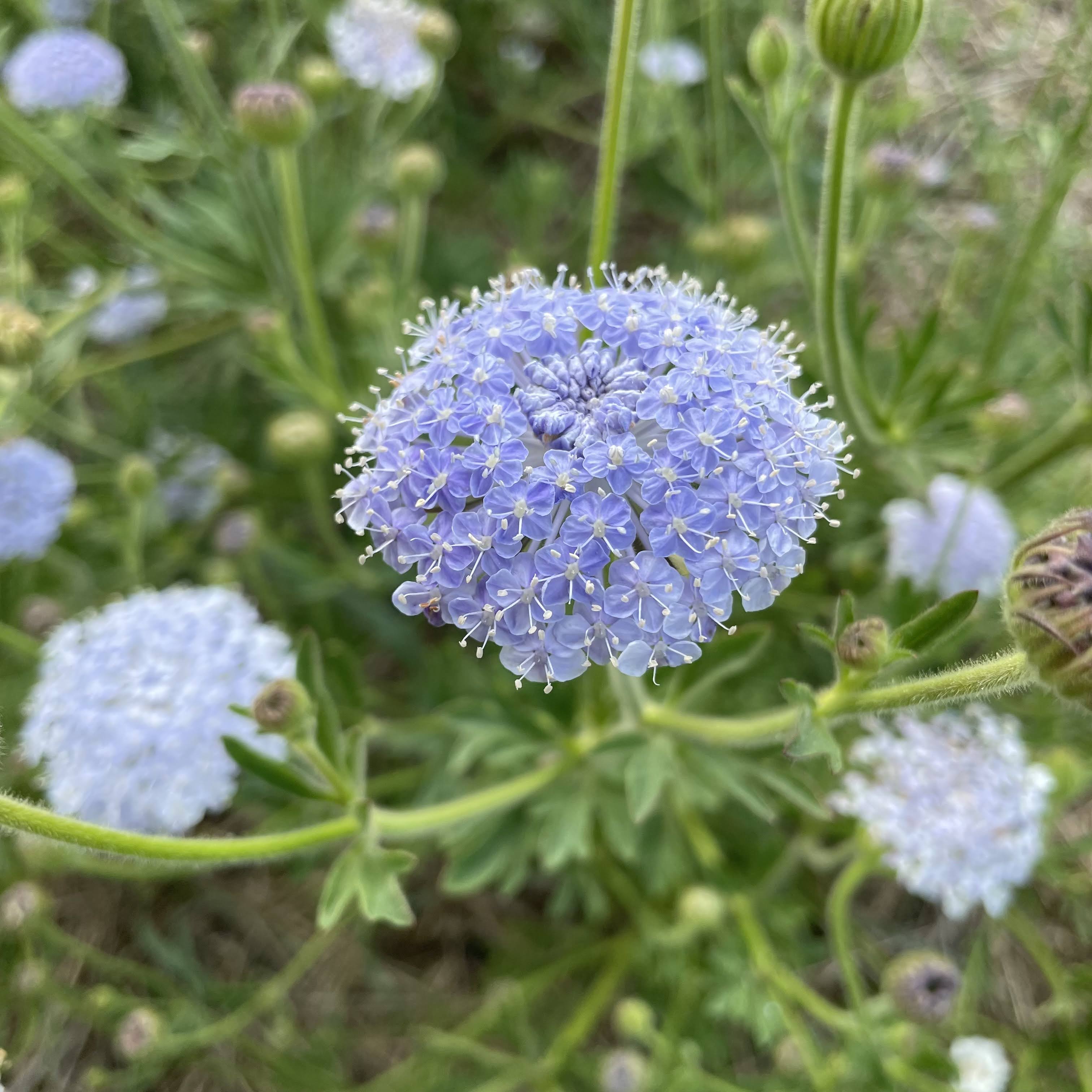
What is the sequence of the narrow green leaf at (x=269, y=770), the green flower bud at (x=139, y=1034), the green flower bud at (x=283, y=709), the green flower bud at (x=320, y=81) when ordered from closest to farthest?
the green flower bud at (x=283, y=709), the narrow green leaf at (x=269, y=770), the green flower bud at (x=139, y=1034), the green flower bud at (x=320, y=81)

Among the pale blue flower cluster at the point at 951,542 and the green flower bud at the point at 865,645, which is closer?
the green flower bud at the point at 865,645

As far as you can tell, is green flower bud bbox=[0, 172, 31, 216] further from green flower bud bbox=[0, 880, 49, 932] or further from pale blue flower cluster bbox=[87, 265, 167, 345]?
green flower bud bbox=[0, 880, 49, 932]

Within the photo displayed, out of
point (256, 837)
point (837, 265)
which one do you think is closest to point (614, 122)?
point (837, 265)

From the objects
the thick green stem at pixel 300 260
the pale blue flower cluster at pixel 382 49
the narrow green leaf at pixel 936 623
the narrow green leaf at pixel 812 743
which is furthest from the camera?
the pale blue flower cluster at pixel 382 49

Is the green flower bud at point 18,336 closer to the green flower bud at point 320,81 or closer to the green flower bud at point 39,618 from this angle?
the green flower bud at point 39,618

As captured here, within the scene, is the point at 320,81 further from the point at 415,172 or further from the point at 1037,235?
the point at 1037,235

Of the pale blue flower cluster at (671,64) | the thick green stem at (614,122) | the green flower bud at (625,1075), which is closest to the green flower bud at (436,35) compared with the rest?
the pale blue flower cluster at (671,64)
